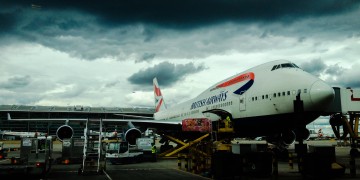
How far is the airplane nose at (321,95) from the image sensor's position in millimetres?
16203

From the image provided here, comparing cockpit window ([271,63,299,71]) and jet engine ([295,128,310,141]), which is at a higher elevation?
cockpit window ([271,63,299,71])

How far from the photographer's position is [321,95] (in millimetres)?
16188

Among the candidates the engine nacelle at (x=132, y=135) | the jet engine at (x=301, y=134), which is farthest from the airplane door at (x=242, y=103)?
the engine nacelle at (x=132, y=135)

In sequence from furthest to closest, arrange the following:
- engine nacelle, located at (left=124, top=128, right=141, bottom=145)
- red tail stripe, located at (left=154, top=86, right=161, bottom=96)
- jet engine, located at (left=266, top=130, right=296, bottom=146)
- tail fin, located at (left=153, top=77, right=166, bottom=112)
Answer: red tail stripe, located at (left=154, top=86, right=161, bottom=96)
tail fin, located at (left=153, top=77, right=166, bottom=112)
engine nacelle, located at (left=124, top=128, right=141, bottom=145)
jet engine, located at (left=266, top=130, right=296, bottom=146)

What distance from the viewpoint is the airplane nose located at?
16.2 m

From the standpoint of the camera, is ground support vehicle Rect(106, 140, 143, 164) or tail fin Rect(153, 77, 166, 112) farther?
tail fin Rect(153, 77, 166, 112)

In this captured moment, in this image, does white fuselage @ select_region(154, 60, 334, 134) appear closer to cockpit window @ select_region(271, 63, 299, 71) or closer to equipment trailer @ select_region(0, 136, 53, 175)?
cockpit window @ select_region(271, 63, 299, 71)

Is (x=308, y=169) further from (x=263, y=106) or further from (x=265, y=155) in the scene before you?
(x=263, y=106)

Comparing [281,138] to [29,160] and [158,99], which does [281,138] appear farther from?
[158,99]

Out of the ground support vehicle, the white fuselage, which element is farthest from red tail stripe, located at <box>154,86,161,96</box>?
the ground support vehicle

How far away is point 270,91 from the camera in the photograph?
1850 centimetres

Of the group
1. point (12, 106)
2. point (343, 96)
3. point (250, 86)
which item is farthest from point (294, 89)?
point (12, 106)

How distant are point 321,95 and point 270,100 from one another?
300 centimetres

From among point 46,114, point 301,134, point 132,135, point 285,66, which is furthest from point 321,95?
point 46,114
